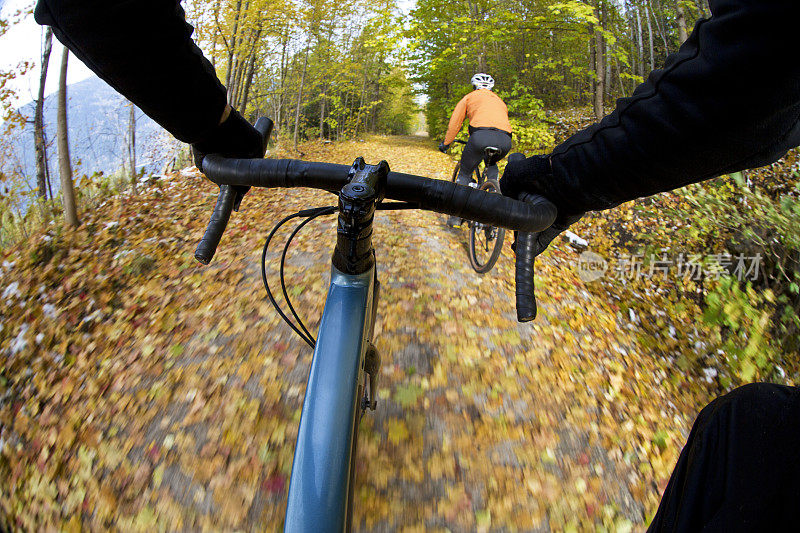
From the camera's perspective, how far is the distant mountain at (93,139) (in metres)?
5.37

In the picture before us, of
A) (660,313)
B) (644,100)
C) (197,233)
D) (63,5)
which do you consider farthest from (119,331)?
(660,313)

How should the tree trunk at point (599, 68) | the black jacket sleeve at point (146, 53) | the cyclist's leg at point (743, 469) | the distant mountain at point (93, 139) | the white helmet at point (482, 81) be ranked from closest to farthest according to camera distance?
the cyclist's leg at point (743, 469) < the black jacket sleeve at point (146, 53) < the distant mountain at point (93, 139) < the white helmet at point (482, 81) < the tree trunk at point (599, 68)

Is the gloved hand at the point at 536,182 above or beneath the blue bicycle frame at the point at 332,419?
above

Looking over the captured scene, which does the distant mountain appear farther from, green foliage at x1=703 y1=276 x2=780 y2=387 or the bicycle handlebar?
green foliage at x1=703 y1=276 x2=780 y2=387

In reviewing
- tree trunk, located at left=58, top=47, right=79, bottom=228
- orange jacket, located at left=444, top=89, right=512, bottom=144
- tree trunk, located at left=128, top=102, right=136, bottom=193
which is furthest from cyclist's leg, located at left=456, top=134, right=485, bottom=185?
tree trunk, located at left=128, top=102, right=136, bottom=193

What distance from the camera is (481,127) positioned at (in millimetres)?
5062

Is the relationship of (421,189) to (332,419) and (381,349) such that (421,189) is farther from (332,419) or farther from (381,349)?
(381,349)

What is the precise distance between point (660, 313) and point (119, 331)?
746cm

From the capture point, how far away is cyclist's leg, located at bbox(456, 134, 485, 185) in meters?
4.99

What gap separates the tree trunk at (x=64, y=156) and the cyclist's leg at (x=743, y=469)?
7381 millimetres

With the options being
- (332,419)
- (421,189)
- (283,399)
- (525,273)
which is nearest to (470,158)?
(525,273)

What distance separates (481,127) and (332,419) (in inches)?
201

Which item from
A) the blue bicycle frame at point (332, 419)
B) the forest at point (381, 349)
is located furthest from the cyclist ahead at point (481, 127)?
the blue bicycle frame at point (332, 419)

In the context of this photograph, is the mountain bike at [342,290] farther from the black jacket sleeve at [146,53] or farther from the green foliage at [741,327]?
the green foliage at [741,327]
